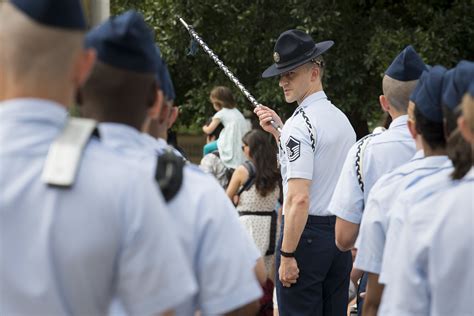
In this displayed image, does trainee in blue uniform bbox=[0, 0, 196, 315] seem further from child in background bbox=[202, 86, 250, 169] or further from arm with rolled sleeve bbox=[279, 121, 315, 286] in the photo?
child in background bbox=[202, 86, 250, 169]

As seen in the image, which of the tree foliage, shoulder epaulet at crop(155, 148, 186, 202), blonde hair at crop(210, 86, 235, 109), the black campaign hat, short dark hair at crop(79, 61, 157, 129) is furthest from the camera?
the tree foliage

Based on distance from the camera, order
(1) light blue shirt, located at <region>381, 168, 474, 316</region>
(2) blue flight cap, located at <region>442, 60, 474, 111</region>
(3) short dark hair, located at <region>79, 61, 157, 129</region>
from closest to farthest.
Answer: (3) short dark hair, located at <region>79, 61, 157, 129</region> < (1) light blue shirt, located at <region>381, 168, 474, 316</region> < (2) blue flight cap, located at <region>442, 60, 474, 111</region>

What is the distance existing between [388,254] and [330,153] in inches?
95.5

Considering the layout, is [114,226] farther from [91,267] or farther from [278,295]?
[278,295]

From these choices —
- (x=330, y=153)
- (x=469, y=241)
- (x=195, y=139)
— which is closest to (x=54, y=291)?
(x=469, y=241)

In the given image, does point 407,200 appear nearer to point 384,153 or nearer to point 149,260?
point 149,260

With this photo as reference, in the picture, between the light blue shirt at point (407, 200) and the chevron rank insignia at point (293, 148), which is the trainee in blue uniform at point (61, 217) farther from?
the chevron rank insignia at point (293, 148)

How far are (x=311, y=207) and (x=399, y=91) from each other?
1155 mm

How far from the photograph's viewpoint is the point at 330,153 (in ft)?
18.7

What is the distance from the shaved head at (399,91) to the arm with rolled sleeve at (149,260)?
269 cm

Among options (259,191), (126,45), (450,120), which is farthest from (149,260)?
(259,191)

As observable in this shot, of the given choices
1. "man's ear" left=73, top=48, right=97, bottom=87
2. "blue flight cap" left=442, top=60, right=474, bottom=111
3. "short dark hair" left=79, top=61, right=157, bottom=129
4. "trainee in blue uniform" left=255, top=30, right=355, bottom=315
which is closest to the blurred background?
"trainee in blue uniform" left=255, top=30, right=355, bottom=315

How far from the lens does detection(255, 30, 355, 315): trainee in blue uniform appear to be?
18.4 ft

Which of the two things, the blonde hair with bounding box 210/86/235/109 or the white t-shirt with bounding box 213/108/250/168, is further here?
the blonde hair with bounding box 210/86/235/109
